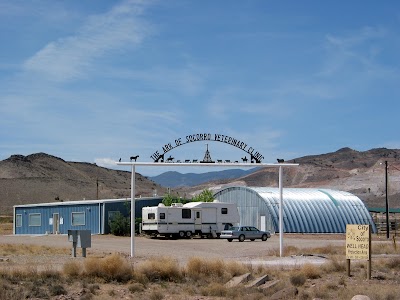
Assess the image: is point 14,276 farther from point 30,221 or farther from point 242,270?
point 30,221

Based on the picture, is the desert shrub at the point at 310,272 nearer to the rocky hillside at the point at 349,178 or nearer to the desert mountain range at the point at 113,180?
the desert mountain range at the point at 113,180

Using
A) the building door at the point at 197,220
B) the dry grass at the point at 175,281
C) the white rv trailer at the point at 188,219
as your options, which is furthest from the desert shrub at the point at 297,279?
the building door at the point at 197,220

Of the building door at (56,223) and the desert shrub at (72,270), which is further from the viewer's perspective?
the building door at (56,223)

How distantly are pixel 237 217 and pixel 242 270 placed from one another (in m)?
33.9

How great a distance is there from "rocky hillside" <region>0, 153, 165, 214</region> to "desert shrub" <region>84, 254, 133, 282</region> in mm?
98576

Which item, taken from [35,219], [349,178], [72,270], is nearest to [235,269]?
[72,270]

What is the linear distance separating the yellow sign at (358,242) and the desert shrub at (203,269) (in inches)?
173

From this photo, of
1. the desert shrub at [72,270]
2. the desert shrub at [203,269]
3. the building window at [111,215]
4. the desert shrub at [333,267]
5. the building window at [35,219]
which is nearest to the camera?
the desert shrub at [72,270]

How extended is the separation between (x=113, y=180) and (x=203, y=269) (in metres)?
152

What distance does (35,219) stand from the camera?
2776 inches

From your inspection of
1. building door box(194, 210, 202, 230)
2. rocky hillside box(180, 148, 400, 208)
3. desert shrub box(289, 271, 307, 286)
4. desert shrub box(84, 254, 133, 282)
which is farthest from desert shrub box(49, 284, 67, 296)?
rocky hillside box(180, 148, 400, 208)

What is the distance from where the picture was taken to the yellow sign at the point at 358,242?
2456 centimetres

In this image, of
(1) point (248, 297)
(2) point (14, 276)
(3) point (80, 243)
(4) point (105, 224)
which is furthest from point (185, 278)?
(4) point (105, 224)

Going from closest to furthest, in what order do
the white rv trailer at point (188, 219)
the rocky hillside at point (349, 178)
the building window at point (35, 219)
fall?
the white rv trailer at point (188, 219)
the building window at point (35, 219)
the rocky hillside at point (349, 178)
